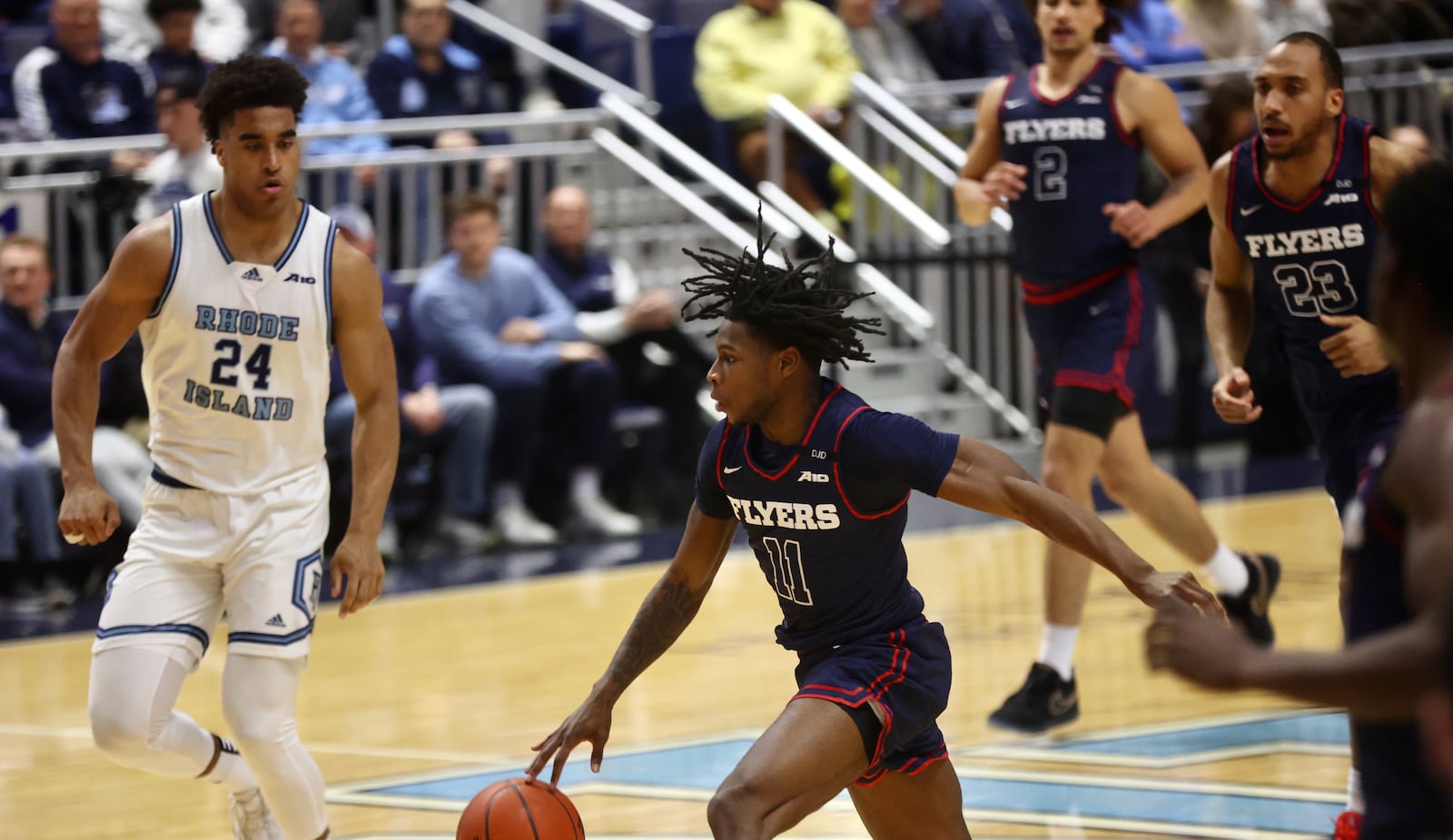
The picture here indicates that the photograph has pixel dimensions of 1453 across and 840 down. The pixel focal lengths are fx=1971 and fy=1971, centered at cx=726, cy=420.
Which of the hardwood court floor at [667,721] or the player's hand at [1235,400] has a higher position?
the player's hand at [1235,400]

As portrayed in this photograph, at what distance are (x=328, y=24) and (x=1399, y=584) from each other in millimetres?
10188

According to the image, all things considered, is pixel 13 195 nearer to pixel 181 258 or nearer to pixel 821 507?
pixel 181 258

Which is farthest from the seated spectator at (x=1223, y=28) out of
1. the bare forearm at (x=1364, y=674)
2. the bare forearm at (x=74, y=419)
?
the bare forearm at (x=1364, y=674)

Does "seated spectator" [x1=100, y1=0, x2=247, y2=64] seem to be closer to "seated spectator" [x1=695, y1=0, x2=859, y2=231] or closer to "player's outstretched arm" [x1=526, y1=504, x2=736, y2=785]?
"seated spectator" [x1=695, y1=0, x2=859, y2=231]

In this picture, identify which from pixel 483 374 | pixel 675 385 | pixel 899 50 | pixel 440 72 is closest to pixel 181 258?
pixel 483 374

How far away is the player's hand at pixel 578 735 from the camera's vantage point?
13.5ft

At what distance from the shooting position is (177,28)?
10.6 metres

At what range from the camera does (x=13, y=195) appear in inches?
389

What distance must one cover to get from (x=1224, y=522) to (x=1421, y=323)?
25.2 ft

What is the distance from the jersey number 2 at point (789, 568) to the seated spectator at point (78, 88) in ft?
23.5

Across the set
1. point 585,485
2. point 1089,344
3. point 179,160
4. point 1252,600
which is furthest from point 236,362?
point 585,485

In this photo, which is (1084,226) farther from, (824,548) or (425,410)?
(425,410)

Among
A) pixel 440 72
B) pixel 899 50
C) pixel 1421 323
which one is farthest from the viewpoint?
pixel 899 50

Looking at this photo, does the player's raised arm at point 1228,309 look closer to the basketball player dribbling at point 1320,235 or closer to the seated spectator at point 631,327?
the basketball player dribbling at point 1320,235
